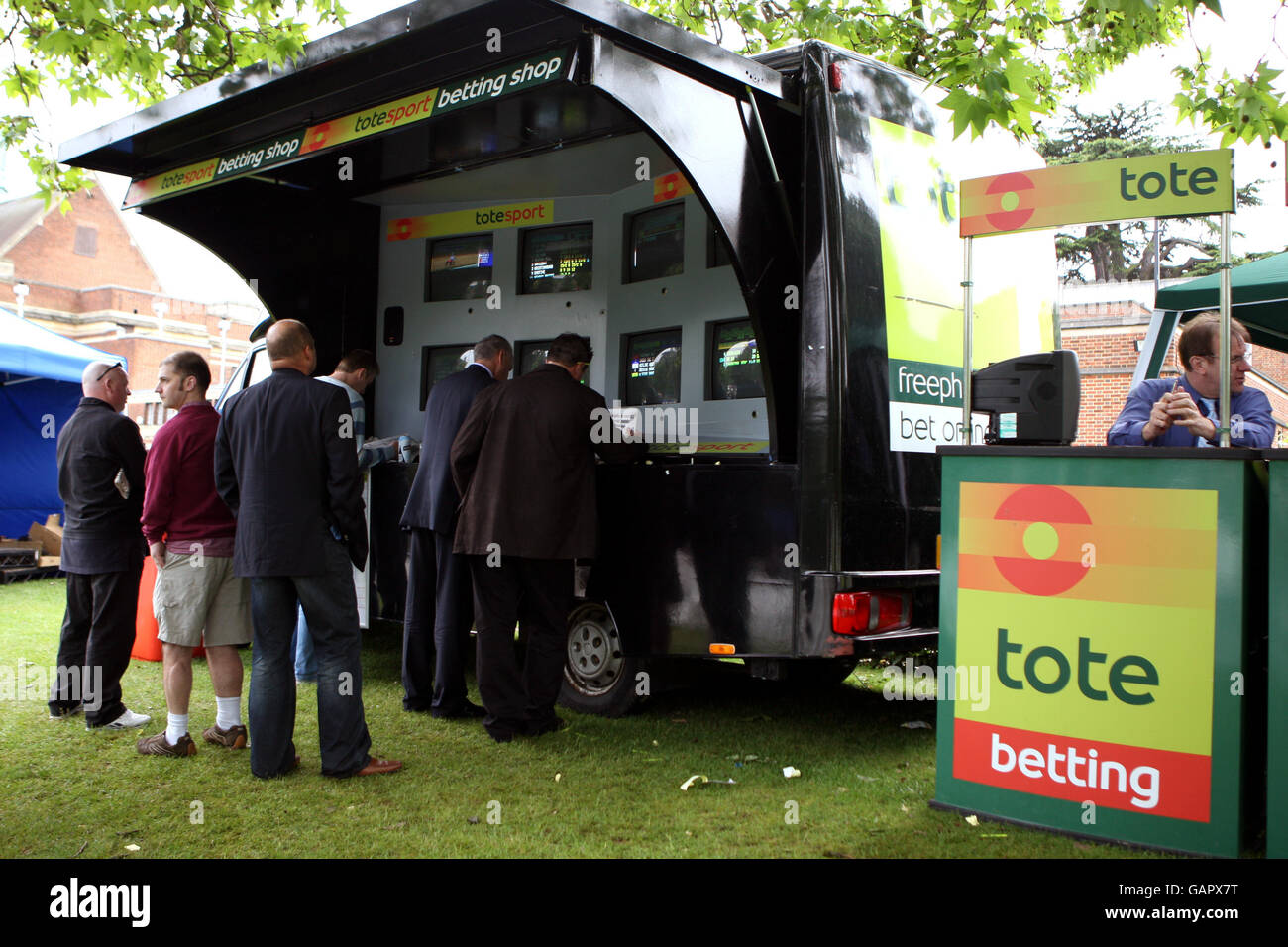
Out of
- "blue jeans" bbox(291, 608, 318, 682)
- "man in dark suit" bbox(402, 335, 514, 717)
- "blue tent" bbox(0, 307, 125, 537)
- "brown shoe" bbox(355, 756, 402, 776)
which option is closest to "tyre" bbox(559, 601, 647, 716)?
"man in dark suit" bbox(402, 335, 514, 717)

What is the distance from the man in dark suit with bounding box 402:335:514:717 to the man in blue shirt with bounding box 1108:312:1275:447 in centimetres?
313

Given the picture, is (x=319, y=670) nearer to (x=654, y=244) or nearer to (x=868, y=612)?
(x=868, y=612)

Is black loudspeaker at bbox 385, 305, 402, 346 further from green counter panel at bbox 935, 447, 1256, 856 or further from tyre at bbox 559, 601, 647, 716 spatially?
green counter panel at bbox 935, 447, 1256, 856

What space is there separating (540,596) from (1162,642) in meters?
2.75

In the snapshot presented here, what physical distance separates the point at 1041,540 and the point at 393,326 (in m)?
5.31

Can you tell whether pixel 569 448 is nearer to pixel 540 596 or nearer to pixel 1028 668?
pixel 540 596

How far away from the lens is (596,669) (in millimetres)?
5770

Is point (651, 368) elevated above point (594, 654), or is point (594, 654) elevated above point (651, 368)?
point (651, 368)

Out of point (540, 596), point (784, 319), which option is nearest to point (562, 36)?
point (784, 319)

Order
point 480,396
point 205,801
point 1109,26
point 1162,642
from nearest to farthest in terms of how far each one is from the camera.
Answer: point 1162,642
point 205,801
point 480,396
point 1109,26

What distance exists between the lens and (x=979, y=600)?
4000mm

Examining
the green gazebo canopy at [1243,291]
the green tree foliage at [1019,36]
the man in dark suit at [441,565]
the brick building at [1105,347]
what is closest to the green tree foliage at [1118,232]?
the brick building at [1105,347]

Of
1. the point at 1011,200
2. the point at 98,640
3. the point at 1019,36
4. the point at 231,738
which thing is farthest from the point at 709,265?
the point at 1019,36

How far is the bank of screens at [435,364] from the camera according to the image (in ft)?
24.9
